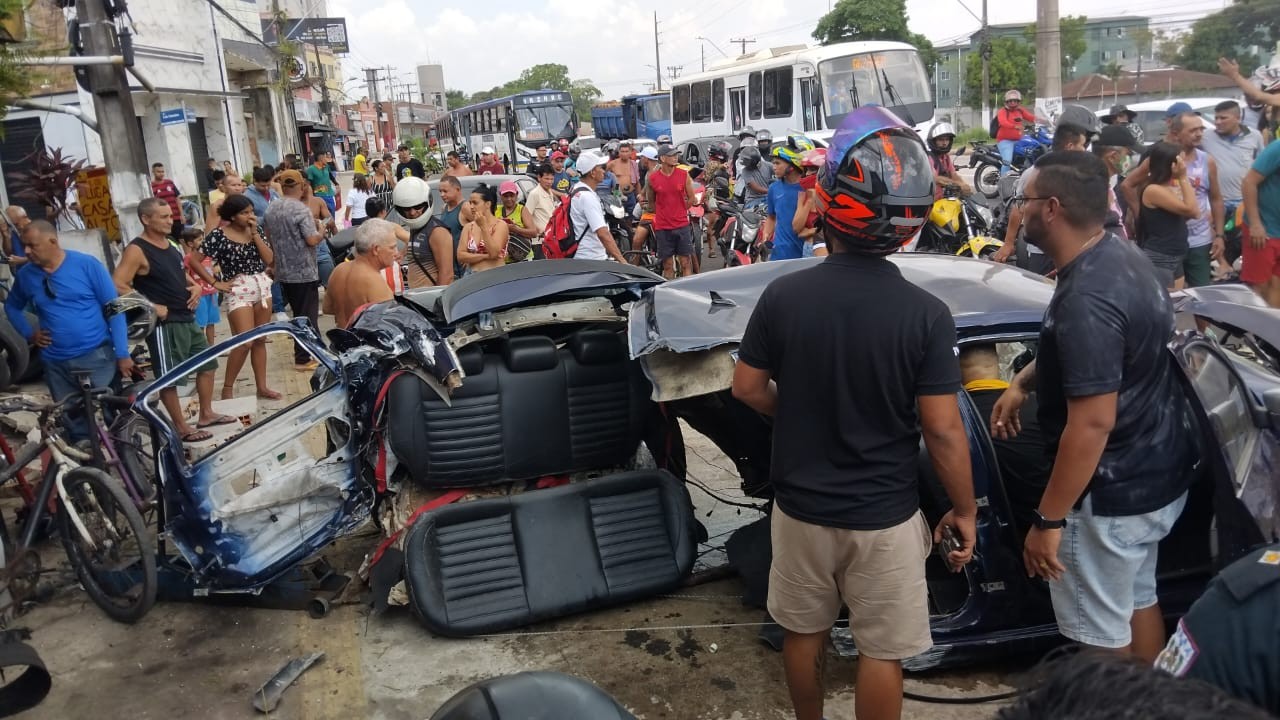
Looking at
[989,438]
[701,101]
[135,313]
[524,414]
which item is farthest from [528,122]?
[989,438]

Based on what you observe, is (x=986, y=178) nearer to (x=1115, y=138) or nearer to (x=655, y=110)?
(x=1115, y=138)

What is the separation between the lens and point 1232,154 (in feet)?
25.2

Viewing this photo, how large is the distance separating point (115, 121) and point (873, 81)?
52.1 feet

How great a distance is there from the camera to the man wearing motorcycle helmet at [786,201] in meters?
8.07

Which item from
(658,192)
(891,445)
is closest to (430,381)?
(891,445)

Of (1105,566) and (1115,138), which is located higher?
(1115,138)

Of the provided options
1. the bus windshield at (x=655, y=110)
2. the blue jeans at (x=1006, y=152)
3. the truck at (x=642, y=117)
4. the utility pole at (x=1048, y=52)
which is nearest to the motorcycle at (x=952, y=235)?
the blue jeans at (x=1006, y=152)

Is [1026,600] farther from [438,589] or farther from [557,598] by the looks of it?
[438,589]

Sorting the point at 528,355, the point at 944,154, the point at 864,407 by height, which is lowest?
the point at 528,355

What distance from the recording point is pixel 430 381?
4.12m

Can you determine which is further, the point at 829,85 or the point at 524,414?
the point at 829,85

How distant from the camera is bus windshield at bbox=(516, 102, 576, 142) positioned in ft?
109

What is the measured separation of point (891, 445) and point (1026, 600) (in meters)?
1.20

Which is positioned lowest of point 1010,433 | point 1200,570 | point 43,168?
point 1200,570
